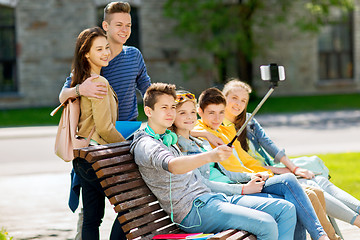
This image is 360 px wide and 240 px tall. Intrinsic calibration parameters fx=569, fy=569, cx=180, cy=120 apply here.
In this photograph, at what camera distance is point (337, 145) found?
11.3 meters

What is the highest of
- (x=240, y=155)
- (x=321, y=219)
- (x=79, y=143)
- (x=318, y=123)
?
(x=79, y=143)

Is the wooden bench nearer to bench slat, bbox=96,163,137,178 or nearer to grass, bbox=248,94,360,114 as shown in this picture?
bench slat, bbox=96,163,137,178

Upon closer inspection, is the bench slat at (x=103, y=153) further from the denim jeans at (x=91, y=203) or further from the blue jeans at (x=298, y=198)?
the blue jeans at (x=298, y=198)

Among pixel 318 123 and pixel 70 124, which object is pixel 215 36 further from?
pixel 70 124

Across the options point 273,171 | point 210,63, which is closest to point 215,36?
point 210,63

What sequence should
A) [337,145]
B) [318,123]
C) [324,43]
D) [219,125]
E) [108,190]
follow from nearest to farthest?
[108,190], [219,125], [337,145], [318,123], [324,43]

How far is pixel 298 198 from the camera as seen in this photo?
3.87 metres

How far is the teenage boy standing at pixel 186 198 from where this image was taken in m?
3.49

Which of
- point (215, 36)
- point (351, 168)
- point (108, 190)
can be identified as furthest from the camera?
point (215, 36)

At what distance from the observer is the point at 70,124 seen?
155 inches

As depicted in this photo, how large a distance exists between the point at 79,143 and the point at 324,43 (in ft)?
74.3

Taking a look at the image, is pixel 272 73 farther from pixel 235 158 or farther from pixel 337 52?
pixel 337 52

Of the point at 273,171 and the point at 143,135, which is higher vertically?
the point at 143,135

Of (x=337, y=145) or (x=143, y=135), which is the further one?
(x=337, y=145)
